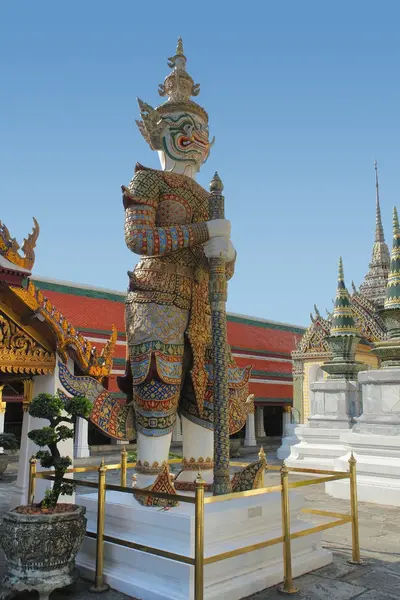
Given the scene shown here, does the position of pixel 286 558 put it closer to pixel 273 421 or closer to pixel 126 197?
pixel 126 197

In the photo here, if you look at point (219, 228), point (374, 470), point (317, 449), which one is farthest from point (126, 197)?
point (317, 449)

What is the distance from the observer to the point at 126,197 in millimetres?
4500

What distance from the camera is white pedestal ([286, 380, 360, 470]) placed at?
1091cm

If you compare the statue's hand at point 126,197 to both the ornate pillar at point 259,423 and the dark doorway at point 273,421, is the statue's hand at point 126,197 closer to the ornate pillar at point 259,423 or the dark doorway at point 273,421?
the ornate pillar at point 259,423

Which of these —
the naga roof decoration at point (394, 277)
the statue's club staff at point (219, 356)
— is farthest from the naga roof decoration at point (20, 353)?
the naga roof decoration at point (394, 277)

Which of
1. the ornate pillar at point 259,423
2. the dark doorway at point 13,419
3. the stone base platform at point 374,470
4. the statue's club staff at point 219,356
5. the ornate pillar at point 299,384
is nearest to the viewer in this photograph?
the statue's club staff at point 219,356

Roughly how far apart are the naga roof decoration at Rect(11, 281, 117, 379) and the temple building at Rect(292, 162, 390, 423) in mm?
11869

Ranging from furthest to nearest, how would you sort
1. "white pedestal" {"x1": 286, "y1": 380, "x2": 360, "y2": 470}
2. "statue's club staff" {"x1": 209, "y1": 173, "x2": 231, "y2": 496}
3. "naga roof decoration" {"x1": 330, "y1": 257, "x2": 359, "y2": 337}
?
"naga roof decoration" {"x1": 330, "y1": 257, "x2": 359, "y2": 337} → "white pedestal" {"x1": 286, "y1": 380, "x2": 360, "y2": 470} → "statue's club staff" {"x1": 209, "y1": 173, "x2": 231, "y2": 496}

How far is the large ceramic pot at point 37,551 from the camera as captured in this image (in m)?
3.38

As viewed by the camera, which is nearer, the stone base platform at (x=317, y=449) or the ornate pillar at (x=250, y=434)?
the stone base platform at (x=317, y=449)

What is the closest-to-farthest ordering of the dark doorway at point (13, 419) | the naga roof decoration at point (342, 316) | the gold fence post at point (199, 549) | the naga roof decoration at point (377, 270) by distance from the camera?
the gold fence post at point (199, 549)
the naga roof decoration at point (342, 316)
the naga roof decoration at point (377, 270)
the dark doorway at point (13, 419)

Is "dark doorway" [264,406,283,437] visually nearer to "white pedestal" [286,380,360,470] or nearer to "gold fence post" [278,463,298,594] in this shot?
"white pedestal" [286,380,360,470]

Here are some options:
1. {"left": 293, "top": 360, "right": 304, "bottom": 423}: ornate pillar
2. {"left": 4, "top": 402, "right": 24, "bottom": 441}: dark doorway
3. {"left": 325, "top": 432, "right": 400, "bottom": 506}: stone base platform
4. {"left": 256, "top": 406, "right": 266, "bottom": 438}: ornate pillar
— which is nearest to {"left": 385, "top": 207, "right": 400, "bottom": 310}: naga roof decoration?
{"left": 325, "top": 432, "right": 400, "bottom": 506}: stone base platform

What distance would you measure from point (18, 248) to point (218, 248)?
1853mm
